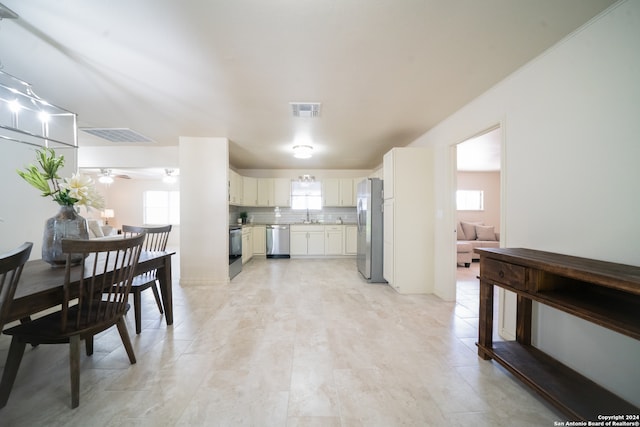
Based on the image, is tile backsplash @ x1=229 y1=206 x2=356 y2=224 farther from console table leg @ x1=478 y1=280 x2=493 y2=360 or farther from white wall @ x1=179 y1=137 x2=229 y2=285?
console table leg @ x1=478 y1=280 x2=493 y2=360

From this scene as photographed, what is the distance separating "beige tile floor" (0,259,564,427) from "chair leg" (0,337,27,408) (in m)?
0.09

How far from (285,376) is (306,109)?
262cm

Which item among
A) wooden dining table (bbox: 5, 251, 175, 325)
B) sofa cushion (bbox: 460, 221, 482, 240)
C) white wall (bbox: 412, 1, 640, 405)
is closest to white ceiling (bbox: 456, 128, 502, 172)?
white wall (bbox: 412, 1, 640, 405)

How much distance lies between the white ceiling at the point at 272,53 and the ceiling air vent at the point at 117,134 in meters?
0.43

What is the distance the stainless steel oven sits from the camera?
391 centimetres

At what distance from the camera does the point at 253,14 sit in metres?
1.37

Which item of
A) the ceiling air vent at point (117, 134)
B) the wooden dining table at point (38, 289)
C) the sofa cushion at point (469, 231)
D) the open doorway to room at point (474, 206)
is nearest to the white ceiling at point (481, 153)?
the open doorway to room at point (474, 206)

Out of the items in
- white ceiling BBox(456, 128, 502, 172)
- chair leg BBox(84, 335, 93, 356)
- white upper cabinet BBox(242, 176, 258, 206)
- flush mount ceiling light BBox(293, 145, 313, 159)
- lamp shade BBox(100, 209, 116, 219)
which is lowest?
chair leg BBox(84, 335, 93, 356)

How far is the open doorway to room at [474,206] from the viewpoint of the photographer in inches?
140

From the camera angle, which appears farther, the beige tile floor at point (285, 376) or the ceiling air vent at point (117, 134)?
the ceiling air vent at point (117, 134)

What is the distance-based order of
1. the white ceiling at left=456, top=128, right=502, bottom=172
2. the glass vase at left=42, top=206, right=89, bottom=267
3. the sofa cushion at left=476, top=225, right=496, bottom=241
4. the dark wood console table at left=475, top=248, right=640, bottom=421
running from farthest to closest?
the sofa cushion at left=476, top=225, right=496, bottom=241 < the white ceiling at left=456, top=128, right=502, bottom=172 < the glass vase at left=42, top=206, right=89, bottom=267 < the dark wood console table at left=475, top=248, right=640, bottom=421

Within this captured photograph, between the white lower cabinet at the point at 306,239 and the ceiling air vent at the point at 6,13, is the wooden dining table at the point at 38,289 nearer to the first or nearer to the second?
the ceiling air vent at the point at 6,13

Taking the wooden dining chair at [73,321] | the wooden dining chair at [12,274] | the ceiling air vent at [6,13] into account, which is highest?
the ceiling air vent at [6,13]

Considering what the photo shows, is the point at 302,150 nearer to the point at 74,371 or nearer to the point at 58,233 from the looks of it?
the point at 58,233
